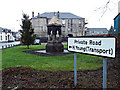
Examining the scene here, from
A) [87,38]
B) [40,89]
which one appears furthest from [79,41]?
[40,89]

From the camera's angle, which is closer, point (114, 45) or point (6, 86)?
point (114, 45)

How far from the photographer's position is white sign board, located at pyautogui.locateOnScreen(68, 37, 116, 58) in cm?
289

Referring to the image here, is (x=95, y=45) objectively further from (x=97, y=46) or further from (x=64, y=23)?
(x=64, y=23)

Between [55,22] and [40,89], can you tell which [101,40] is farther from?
[55,22]

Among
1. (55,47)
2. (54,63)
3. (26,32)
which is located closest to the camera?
(54,63)

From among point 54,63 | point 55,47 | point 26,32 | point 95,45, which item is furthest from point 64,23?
point 95,45

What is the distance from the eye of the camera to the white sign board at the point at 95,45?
9.50ft

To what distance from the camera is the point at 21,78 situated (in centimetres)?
508

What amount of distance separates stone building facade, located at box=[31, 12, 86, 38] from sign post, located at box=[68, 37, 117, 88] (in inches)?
2052

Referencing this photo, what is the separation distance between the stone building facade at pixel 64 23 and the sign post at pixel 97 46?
171ft

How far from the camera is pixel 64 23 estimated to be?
5716 centimetres

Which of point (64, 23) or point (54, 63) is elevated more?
point (64, 23)

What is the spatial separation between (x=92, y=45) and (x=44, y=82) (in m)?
2.42

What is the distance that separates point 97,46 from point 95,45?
0.25 ft
